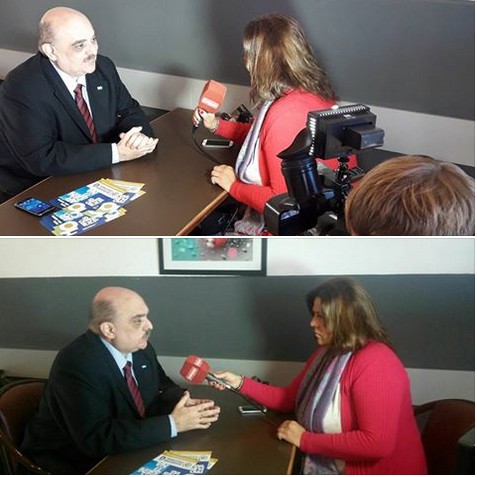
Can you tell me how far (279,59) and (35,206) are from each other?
0.80 metres

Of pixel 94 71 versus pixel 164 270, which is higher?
pixel 94 71

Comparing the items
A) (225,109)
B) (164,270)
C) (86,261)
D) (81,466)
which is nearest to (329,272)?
(164,270)

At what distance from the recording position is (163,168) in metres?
2.17

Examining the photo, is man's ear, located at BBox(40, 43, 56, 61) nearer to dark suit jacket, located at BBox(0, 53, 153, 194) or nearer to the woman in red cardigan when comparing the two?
dark suit jacket, located at BBox(0, 53, 153, 194)

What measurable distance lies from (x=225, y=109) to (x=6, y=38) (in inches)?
38.7

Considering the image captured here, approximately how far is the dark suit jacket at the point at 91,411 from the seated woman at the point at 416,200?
1.60ft

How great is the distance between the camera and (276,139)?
202 centimetres

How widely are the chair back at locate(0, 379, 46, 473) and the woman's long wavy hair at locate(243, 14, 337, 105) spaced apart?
1.11 meters

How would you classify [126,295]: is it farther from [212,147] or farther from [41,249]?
[212,147]

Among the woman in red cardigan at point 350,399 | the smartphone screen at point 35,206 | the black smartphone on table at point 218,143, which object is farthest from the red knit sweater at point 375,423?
the black smartphone on table at point 218,143

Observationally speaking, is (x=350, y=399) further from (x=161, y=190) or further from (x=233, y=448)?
(x=161, y=190)

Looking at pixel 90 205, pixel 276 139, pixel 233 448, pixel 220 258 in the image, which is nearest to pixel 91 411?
pixel 233 448

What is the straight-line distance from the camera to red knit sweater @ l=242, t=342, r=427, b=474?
129cm

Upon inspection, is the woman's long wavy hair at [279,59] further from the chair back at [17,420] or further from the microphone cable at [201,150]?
the chair back at [17,420]
